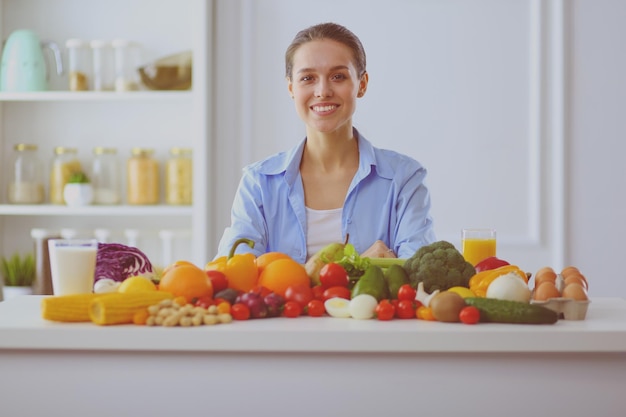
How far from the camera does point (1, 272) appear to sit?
13.7 feet

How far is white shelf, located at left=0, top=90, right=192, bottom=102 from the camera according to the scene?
155 inches

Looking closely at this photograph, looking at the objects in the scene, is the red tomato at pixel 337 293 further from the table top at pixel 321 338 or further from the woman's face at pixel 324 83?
the woman's face at pixel 324 83

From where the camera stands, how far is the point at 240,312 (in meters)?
1.61

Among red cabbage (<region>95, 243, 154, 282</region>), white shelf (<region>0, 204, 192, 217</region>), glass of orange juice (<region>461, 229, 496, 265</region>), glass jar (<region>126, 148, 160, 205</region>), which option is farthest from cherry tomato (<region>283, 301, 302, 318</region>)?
glass jar (<region>126, 148, 160, 205</region>)

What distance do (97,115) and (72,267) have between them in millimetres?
2532

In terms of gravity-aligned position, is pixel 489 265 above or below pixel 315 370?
above

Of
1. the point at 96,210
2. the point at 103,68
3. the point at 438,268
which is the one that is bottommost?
the point at 438,268

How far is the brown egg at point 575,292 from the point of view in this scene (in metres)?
1.63

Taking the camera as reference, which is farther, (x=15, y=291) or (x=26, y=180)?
(x=26, y=180)

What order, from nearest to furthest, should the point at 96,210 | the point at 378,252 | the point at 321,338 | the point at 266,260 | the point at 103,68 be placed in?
the point at 321,338 → the point at 266,260 → the point at 378,252 → the point at 96,210 → the point at 103,68

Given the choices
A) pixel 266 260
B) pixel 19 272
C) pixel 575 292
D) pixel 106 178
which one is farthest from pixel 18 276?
pixel 575 292

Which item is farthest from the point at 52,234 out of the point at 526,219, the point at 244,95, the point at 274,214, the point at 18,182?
the point at 526,219

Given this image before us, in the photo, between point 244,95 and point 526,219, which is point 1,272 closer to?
point 244,95

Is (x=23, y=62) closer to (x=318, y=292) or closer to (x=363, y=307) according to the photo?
(x=318, y=292)
